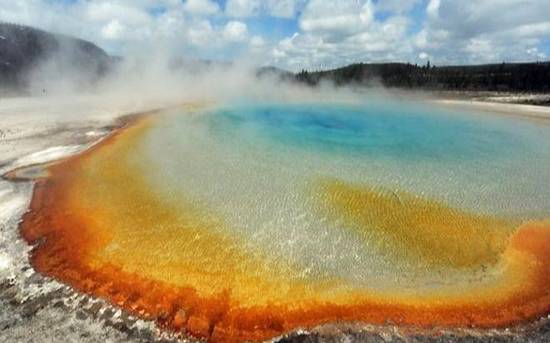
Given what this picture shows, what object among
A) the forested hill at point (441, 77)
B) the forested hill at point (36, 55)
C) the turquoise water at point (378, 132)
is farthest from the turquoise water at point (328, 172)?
the forested hill at point (36, 55)

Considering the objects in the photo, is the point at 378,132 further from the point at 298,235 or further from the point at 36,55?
the point at 36,55

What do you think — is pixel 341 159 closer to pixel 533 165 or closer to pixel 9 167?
pixel 533 165

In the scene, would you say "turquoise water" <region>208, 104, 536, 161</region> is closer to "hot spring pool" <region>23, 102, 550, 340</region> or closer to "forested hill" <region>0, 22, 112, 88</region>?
"hot spring pool" <region>23, 102, 550, 340</region>

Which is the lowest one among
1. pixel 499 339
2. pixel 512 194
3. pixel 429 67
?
pixel 499 339

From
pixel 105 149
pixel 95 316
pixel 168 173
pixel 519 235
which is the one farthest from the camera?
pixel 105 149

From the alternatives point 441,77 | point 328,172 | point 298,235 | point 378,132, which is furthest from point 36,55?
point 441,77

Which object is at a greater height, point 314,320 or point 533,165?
point 533,165

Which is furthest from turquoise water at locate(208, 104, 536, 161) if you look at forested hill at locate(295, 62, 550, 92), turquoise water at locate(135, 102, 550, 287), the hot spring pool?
forested hill at locate(295, 62, 550, 92)

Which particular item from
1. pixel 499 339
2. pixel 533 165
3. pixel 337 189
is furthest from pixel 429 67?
pixel 499 339
